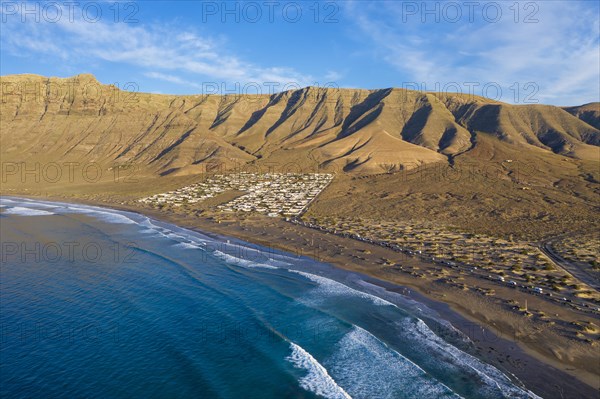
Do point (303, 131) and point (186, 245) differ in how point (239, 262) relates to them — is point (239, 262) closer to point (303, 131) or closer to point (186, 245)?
point (186, 245)

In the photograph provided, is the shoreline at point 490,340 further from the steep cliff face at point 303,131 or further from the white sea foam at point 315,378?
the steep cliff face at point 303,131

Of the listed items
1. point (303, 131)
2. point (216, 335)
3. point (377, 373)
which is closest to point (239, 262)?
point (216, 335)

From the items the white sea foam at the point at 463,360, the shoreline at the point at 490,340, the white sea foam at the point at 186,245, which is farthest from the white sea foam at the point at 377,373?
the white sea foam at the point at 186,245

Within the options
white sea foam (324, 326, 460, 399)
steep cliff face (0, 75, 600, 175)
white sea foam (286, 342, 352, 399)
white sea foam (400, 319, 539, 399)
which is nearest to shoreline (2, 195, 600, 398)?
white sea foam (400, 319, 539, 399)

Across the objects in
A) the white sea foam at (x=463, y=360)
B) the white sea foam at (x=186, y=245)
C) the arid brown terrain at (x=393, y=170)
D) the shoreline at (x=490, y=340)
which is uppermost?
the arid brown terrain at (x=393, y=170)

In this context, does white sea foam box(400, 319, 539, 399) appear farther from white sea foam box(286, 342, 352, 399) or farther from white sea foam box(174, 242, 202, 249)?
white sea foam box(174, 242, 202, 249)

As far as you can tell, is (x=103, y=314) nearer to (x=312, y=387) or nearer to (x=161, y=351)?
(x=161, y=351)

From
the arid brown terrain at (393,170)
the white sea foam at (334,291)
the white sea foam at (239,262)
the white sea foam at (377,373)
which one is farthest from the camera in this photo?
the white sea foam at (239,262)

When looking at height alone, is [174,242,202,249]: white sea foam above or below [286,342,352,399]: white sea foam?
above
